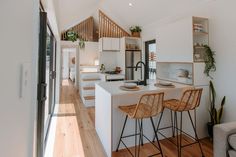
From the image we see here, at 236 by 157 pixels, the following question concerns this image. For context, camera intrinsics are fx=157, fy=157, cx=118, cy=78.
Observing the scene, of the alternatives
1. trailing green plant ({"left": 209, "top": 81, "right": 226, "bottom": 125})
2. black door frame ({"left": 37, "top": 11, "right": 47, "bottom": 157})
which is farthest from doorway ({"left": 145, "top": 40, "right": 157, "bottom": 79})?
black door frame ({"left": 37, "top": 11, "right": 47, "bottom": 157})

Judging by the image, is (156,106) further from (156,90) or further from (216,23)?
(216,23)

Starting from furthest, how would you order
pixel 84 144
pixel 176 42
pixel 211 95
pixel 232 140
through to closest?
pixel 176 42
pixel 211 95
pixel 84 144
pixel 232 140

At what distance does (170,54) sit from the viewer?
3.23 metres

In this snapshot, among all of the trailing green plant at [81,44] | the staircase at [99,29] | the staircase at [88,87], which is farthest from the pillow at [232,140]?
the trailing green plant at [81,44]

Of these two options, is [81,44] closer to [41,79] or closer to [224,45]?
[224,45]

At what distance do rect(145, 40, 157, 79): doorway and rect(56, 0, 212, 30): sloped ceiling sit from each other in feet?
2.21

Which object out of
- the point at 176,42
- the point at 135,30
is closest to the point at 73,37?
the point at 135,30

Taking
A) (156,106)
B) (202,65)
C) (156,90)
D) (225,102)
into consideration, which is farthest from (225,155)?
(202,65)

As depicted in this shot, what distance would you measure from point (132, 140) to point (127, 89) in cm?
82

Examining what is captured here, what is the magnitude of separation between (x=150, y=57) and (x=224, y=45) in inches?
101

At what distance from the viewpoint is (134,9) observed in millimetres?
4551

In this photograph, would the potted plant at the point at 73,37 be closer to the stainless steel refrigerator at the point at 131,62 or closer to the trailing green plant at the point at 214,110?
the stainless steel refrigerator at the point at 131,62

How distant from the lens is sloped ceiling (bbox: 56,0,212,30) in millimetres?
A: 3499

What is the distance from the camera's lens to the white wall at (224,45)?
2.56m
